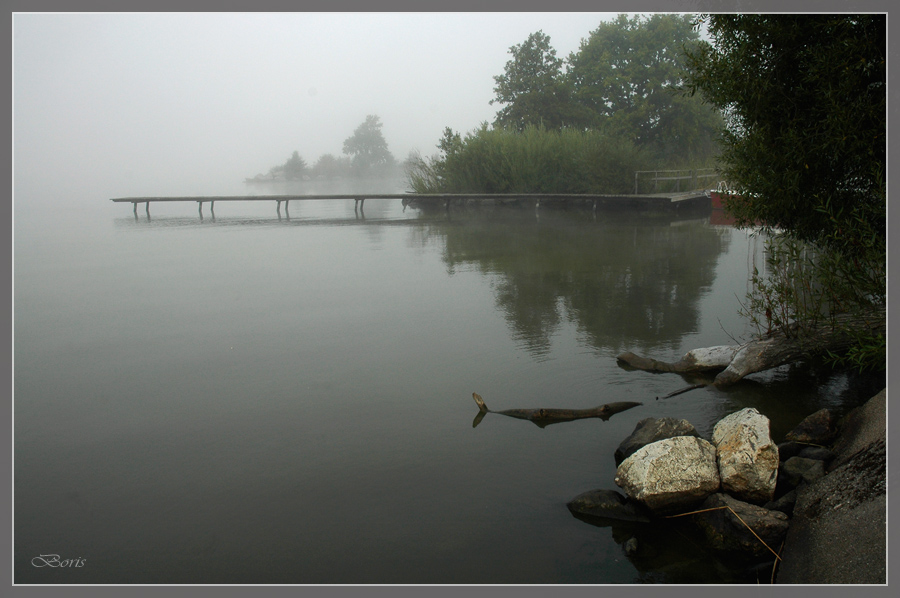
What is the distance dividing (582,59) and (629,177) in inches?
755

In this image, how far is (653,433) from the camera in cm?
474

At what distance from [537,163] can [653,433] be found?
22.5 meters

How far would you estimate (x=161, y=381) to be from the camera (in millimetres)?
6820

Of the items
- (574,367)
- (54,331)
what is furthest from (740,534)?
(54,331)

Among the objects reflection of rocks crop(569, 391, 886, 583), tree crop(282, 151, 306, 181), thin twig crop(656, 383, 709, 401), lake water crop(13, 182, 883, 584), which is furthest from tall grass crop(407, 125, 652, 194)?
tree crop(282, 151, 306, 181)

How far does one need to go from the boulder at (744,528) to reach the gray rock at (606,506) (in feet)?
1.28

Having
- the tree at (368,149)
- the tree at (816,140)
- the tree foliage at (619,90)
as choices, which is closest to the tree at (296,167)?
the tree at (368,149)

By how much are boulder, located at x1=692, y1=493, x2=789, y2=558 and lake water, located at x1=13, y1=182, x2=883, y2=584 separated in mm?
202

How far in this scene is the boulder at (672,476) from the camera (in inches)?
163

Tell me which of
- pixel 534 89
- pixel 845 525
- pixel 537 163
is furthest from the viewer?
pixel 534 89

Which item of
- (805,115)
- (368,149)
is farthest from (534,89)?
(368,149)

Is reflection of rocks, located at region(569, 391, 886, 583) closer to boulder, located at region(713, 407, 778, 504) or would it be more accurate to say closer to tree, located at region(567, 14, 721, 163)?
boulder, located at region(713, 407, 778, 504)

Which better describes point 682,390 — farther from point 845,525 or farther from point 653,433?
point 845,525

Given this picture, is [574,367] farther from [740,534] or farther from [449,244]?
[449,244]
